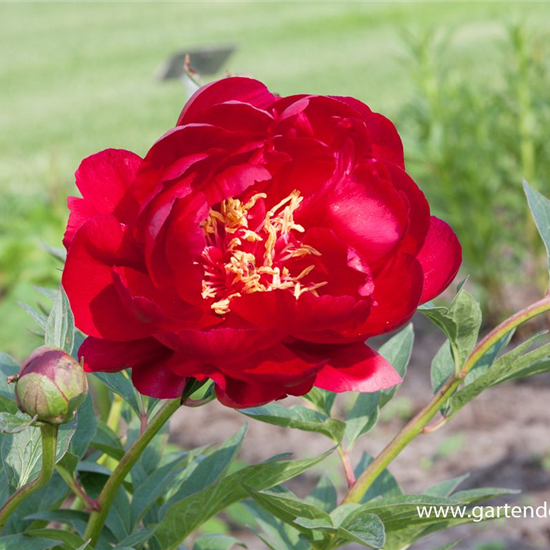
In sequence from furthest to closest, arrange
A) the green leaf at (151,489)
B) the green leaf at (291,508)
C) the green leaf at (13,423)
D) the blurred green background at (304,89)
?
the blurred green background at (304,89) < the green leaf at (151,489) < the green leaf at (291,508) < the green leaf at (13,423)

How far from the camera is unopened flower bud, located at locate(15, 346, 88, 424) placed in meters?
0.47

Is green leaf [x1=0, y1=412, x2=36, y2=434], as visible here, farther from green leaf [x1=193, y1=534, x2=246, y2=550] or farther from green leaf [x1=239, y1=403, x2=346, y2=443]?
green leaf [x1=193, y1=534, x2=246, y2=550]

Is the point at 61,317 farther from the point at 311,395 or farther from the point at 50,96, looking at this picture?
the point at 50,96

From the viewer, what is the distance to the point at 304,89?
220 inches

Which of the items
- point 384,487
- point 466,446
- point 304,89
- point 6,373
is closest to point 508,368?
point 384,487

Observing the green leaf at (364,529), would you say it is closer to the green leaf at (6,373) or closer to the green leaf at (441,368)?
the green leaf at (441,368)

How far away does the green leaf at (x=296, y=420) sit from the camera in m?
0.63

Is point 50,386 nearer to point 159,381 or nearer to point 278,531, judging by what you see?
point 159,381

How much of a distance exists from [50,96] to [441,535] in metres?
5.10

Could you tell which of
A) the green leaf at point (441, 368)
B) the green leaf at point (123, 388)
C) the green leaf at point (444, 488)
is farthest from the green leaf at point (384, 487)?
the green leaf at point (123, 388)

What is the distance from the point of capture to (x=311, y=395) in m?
0.72

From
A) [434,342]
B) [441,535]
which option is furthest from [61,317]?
[434,342]

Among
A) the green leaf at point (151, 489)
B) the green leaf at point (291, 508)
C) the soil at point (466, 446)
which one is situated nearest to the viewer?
the green leaf at point (291, 508)

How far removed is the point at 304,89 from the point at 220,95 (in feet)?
16.9
